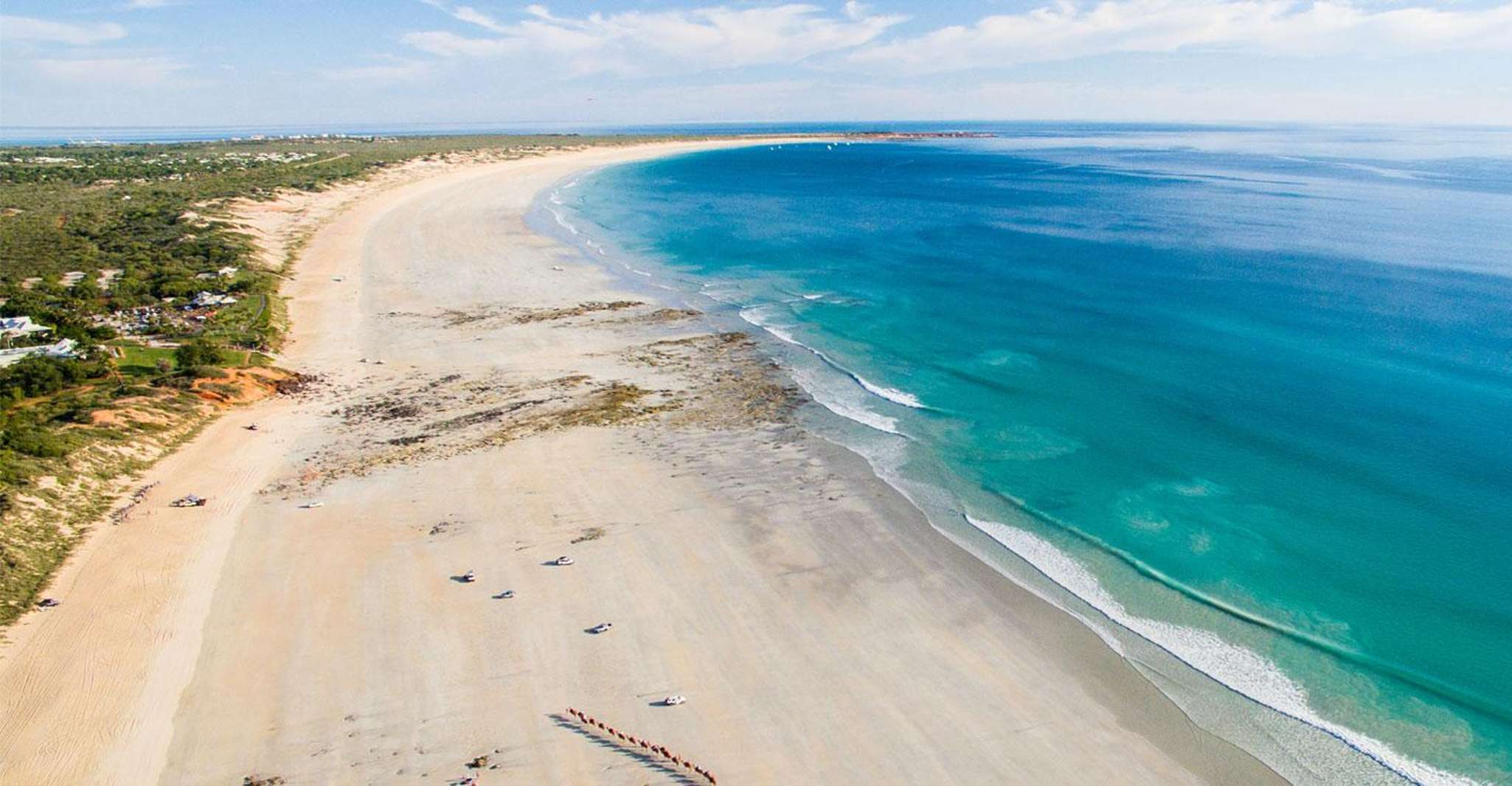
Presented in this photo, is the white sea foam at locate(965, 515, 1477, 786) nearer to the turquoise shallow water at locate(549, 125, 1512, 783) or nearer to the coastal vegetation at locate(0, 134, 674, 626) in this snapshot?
the turquoise shallow water at locate(549, 125, 1512, 783)

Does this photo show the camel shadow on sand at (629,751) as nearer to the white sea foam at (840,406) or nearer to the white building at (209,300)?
the white sea foam at (840,406)

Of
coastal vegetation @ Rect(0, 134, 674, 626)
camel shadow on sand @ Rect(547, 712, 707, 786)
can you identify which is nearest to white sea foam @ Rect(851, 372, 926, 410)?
camel shadow on sand @ Rect(547, 712, 707, 786)

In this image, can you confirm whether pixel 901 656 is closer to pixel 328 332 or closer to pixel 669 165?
pixel 328 332

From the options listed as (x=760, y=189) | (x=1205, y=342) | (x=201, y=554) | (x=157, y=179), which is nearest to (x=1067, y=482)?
(x=1205, y=342)

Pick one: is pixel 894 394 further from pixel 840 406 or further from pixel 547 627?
pixel 547 627

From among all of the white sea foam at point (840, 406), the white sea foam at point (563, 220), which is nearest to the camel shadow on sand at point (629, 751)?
the white sea foam at point (840, 406)

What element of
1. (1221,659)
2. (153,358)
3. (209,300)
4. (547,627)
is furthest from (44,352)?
(1221,659)
